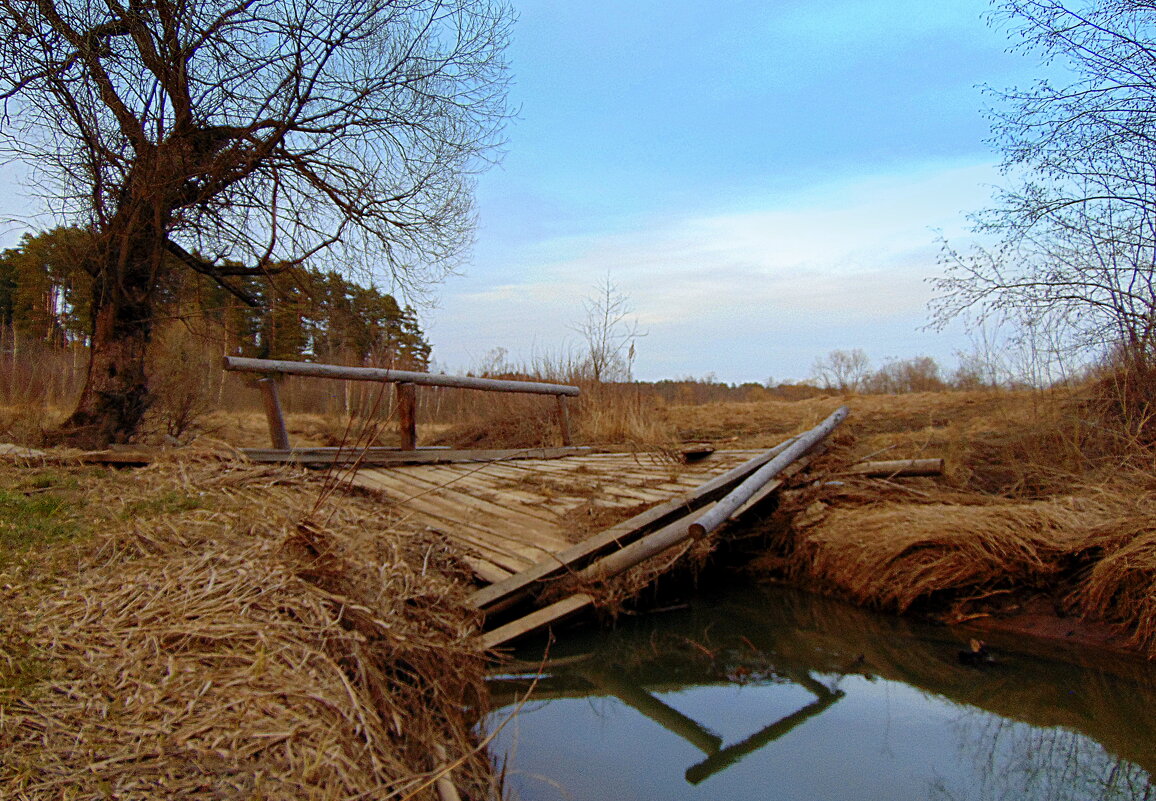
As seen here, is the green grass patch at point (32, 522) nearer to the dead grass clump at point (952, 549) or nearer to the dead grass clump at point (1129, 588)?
the dead grass clump at point (952, 549)

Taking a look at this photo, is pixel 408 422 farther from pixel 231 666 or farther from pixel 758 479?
pixel 231 666

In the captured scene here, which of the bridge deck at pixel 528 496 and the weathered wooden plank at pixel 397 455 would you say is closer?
the bridge deck at pixel 528 496

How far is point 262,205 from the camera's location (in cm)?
852

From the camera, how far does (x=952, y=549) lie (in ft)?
16.3

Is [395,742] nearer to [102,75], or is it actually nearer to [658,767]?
[658,767]

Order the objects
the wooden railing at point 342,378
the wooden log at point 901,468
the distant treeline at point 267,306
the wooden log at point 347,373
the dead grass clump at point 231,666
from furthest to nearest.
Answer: the distant treeline at point 267,306
the wooden log at point 901,468
the wooden railing at point 342,378
the wooden log at point 347,373
the dead grass clump at point 231,666

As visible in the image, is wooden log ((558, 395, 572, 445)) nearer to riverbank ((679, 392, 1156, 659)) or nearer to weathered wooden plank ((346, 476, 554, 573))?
riverbank ((679, 392, 1156, 659))

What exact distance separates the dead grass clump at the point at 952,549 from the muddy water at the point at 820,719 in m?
0.37

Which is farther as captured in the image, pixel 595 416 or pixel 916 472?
pixel 595 416

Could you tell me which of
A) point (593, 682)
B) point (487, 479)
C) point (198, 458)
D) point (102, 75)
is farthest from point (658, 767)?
point (102, 75)

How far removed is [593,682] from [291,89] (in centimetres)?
720

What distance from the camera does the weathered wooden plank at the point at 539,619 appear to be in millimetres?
3771

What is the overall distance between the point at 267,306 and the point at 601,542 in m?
6.83

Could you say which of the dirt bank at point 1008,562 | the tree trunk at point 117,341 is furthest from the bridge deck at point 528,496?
the tree trunk at point 117,341
